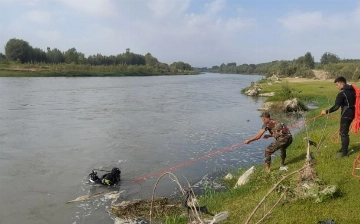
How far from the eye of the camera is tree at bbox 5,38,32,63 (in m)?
111

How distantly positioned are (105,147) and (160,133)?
4.87 m

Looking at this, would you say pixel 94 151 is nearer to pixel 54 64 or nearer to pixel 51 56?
pixel 54 64

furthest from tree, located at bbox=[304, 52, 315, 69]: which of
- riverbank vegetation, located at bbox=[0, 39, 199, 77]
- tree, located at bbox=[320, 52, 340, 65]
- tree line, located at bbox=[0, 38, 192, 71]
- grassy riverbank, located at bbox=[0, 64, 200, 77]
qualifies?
tree line, located at bbox=[0, 38, 192, 71]

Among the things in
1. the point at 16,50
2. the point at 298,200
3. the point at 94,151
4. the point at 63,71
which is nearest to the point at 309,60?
the point at 63,71

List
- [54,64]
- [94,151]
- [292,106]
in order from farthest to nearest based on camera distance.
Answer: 1. [54,64]
2. [292,106]
3. [94,151]

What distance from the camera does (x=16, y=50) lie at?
11031 cm

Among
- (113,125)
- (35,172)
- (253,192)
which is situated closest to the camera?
(253,192)

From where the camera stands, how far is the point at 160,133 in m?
22.5

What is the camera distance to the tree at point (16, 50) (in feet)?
363

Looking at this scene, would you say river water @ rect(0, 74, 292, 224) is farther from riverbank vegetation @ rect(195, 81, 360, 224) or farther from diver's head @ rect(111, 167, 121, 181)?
riverbank vegetation @ rect(195, 81, 360, 224)

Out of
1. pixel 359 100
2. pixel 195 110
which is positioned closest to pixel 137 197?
pixel 359 100

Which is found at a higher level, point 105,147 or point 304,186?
point 304,186

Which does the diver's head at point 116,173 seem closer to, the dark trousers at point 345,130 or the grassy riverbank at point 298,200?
the grassy riverbank at point 298,200

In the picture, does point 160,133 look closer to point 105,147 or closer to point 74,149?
point 105,147
